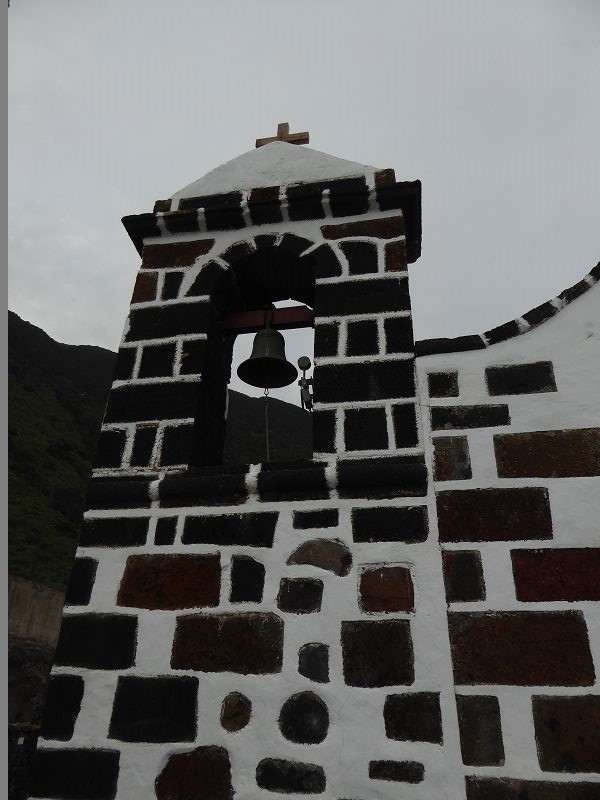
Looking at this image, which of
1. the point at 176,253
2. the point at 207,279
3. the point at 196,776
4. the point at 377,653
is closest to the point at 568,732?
the point at 377,653

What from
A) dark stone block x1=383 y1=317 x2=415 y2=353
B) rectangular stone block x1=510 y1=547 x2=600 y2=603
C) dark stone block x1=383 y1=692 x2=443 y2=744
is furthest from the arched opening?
rectangular stone block x1=510 y1=547 x2=600 y2=603

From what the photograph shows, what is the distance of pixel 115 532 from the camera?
2.44 meters

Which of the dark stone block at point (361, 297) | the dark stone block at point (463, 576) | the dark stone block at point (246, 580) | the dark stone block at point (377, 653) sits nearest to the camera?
the dark stone block at point (377, 653)

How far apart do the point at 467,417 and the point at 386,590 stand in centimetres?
79

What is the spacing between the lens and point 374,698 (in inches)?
77.5

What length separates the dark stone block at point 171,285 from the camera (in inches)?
121

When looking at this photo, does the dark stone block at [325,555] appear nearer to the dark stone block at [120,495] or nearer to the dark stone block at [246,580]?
the dark stone block at [246,580]

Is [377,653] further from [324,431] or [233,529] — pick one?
[324,431]

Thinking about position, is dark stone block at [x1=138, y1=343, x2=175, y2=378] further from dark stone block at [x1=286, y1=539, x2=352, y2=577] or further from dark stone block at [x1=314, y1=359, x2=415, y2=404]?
dark stone block at [x1=286, y1=539, x2=352, y2=577]

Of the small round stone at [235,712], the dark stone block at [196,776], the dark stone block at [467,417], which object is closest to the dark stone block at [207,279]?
the dark stone block at [467,417]

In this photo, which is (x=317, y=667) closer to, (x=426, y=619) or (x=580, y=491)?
(x=426, y=619)

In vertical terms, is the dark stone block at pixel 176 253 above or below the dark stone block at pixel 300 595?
above

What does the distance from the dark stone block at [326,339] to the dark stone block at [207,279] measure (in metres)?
0.61

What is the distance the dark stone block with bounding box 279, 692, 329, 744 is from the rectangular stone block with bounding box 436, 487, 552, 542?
71cm
